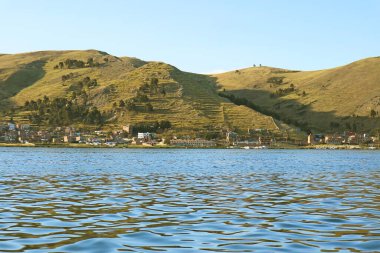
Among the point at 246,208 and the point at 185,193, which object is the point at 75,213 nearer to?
the point at 246,208

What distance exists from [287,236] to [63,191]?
2464 cm

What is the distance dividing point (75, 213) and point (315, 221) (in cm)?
1309

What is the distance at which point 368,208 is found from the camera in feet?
109

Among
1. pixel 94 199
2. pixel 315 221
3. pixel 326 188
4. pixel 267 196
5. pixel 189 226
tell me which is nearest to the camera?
pixel 189 226

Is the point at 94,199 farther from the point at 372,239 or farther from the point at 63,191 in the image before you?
the point at 372,239

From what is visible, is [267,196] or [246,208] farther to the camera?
[267,196]

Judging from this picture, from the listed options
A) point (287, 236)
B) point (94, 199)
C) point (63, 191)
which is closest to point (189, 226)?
point (287, 236)

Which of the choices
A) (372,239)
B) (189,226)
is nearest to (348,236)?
(372,239)

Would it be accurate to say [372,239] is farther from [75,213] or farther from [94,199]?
[94,199]

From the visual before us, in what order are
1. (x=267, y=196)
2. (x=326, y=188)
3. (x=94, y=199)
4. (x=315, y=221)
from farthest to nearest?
1. (x=326, y=188)
2. (x=267, y=196)
3. (x=94, y=199)
4. (x=315, y=221)

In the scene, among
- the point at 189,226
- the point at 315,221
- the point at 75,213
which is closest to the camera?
the point at 189,226

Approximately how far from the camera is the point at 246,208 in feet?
108

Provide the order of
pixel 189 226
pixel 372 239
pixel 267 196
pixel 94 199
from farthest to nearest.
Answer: pixel 267 196 < pixel 94 199 < pixel 189 226 < pixel 372 239

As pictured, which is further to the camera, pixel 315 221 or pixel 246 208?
pixel 246 208
